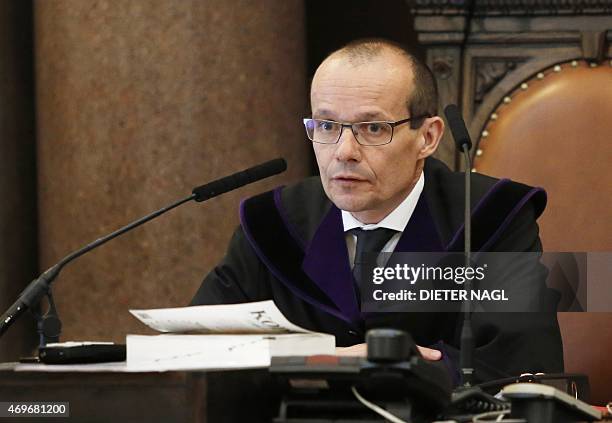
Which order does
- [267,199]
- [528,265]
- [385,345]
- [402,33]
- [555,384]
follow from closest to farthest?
[385,345]
[555,384]
[528,265]
[267,199]
[402,33]

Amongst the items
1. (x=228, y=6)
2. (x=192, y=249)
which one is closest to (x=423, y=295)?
(x=192, y=249)

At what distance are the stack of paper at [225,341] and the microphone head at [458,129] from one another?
651 millimetres

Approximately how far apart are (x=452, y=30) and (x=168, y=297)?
1110 millimetres

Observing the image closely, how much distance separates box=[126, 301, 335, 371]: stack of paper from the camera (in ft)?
5.56

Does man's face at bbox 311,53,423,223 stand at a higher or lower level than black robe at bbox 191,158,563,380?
higher

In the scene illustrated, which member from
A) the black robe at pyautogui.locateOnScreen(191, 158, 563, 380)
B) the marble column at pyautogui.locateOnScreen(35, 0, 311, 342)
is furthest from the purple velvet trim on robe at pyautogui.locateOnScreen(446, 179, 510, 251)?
the marble column at pyautogui.locateOnScreen(35, 0, 311, 342)

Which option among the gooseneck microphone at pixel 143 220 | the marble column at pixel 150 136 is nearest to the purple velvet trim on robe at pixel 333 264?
the gooseneck microphone at pixel 143 220

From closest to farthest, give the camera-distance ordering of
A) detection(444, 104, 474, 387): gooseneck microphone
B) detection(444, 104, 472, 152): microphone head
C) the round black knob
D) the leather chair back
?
1. the round black knob
2. detection(444, 104, 474, 387): gooseneck microphone
3. detection(444, 104, 472, 152): microphone head
4. the leather chair back

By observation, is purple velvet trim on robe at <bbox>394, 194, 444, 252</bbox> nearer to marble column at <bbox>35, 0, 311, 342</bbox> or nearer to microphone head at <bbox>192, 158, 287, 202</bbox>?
microphone head at <bbox>192, 158, 287, 202</bbox>

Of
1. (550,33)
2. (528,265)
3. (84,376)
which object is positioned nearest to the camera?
(84,376)

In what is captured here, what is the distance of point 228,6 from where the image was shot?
3.72 meters

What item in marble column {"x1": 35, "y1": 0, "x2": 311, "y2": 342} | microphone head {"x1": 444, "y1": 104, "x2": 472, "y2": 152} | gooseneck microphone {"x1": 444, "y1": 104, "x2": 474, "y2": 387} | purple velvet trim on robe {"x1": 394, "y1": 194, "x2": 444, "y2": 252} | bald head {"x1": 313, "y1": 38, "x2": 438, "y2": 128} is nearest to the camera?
gooseneck microphone {"x1": 444, "y1": 104, "x2": 474, "y2": 387}

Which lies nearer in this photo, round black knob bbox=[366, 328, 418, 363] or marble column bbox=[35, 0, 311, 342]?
round black knob bbox=[366, 328, 418, 363]

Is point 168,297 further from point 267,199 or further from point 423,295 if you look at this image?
point 423,295
